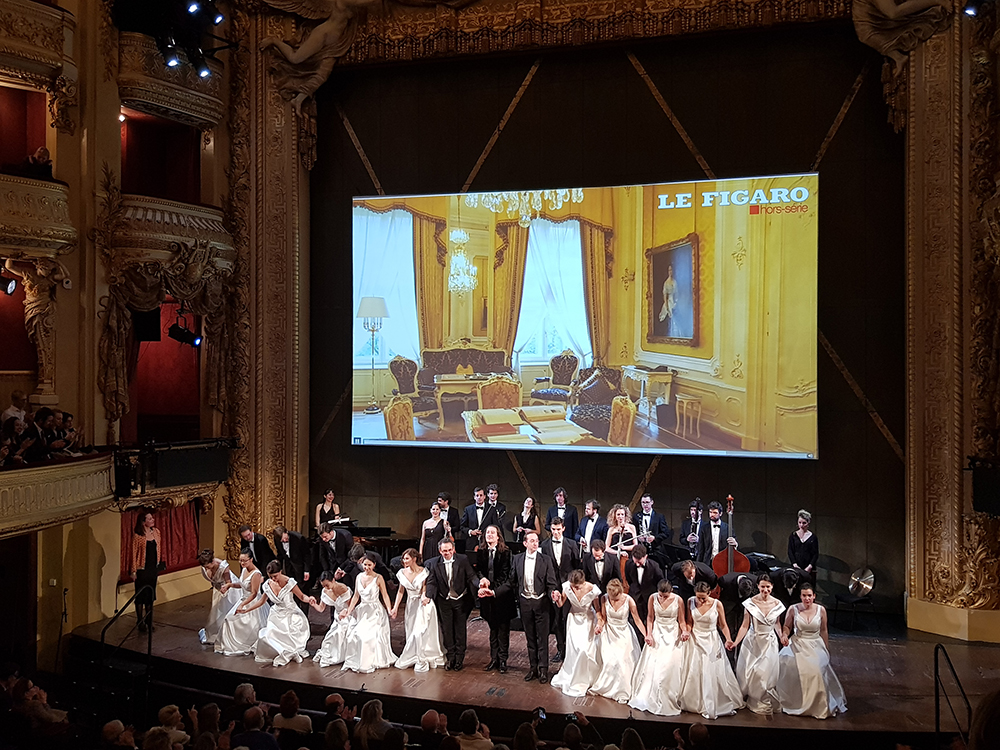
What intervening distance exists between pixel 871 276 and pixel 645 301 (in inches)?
123

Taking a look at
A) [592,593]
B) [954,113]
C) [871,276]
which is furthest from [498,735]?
[954,113]

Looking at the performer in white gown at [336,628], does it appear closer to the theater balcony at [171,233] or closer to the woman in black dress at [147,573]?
the woman in black dress at [147,573]

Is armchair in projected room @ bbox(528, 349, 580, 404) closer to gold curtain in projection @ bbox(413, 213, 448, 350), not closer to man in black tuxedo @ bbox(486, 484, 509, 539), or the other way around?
man in black tuxedo @ bbox(486, 484, 509, 539)

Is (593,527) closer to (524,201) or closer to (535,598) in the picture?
(535,598)

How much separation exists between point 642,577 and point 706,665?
1.22m

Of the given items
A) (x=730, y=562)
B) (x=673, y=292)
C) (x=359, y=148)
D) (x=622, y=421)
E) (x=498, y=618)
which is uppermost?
(x=359, y=148)

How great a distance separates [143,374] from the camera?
16.0 metres

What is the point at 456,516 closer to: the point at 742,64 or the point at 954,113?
the point at 742,64

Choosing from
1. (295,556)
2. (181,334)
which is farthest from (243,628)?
(181,334)

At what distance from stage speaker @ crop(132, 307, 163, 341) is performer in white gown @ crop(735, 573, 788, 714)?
9.42 meters

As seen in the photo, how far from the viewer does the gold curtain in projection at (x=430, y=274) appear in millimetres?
13930

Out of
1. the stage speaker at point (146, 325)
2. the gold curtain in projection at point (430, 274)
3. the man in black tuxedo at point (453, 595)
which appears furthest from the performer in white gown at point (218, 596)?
the gold curtain in projection at point (430, 274)

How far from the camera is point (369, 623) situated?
383 inches

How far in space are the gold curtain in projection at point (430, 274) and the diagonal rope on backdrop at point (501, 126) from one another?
2.61 feet
